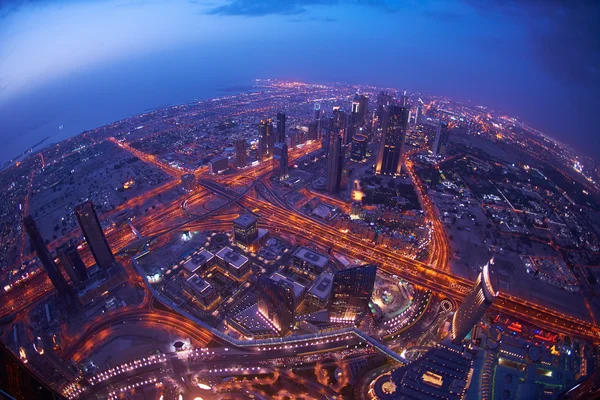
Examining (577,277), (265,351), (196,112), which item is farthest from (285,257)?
(196,112)

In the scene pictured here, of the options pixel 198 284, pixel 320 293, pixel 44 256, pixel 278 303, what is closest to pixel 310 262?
pixel 320 293

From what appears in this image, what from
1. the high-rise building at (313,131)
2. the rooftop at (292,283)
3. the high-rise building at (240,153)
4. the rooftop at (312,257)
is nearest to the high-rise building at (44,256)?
the rooftop at (292,283)

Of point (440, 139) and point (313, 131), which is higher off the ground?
point (440, 139)

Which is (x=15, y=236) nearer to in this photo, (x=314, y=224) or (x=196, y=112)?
(x=314, y=224)

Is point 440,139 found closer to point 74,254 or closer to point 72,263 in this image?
point 74,254

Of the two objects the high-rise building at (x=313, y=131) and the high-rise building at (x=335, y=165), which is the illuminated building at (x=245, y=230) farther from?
the high-rise building at (x=313, y=131)

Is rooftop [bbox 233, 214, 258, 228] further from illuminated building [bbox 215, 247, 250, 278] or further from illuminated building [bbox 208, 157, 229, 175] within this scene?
illuminated building [bbox 208, 157, 229, 175]

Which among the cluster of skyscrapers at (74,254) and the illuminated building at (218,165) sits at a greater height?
the cluster of skyscrapers at (74,254)
